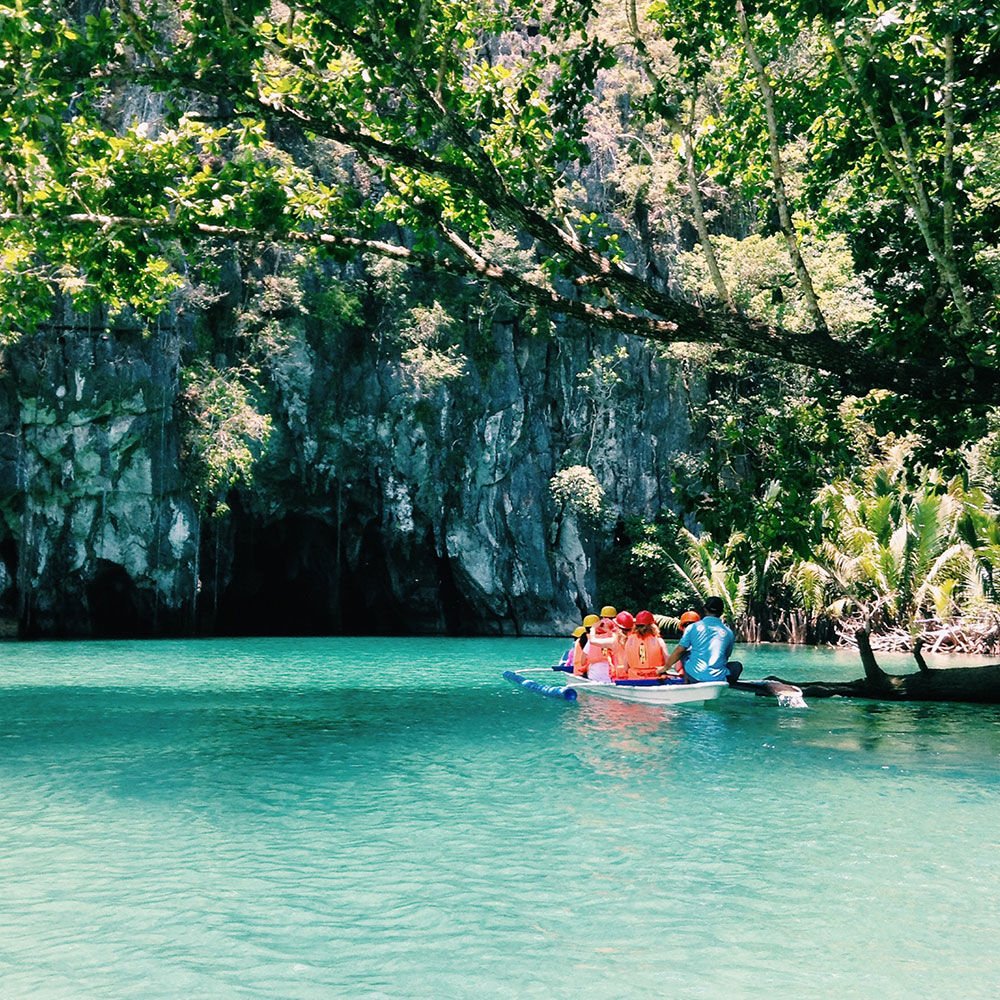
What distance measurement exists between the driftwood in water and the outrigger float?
16.6 inches

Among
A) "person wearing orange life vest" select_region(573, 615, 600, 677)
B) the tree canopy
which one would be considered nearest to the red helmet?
"person wearing orange life vest" select_region(573, 615, 600, 677)

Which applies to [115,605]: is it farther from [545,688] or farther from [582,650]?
[545,688]

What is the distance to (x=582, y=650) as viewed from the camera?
1415cm

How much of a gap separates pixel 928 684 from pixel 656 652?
3.02 metres

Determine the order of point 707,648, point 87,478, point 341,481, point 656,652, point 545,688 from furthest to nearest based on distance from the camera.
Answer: point 341,481
point 87,478
point 545,688
point 656,652
point 707,648

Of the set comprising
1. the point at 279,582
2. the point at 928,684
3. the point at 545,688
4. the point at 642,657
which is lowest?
the point at 545,688

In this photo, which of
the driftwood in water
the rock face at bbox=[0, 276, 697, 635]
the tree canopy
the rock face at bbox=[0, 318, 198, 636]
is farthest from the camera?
the rock face at bbox=[0, 276, 697, 635]

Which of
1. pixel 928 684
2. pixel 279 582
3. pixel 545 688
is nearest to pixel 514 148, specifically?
pixel 545 688

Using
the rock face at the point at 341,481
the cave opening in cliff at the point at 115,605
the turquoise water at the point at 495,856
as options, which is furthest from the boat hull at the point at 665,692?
the cave opening in cliff at the point at 115,605

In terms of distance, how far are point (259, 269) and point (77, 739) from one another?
63.7 feet

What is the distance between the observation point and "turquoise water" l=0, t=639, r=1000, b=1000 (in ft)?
13.8

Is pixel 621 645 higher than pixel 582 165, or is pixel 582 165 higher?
pixel 582 165

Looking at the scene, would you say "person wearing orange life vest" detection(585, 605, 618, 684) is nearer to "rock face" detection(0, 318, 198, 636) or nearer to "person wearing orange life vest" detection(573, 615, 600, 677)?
"person wearing orange life vest" detection(573, 615, 600, 677)

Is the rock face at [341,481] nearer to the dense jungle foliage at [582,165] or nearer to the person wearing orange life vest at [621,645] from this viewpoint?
the dense jungle foliage at [582,165]
